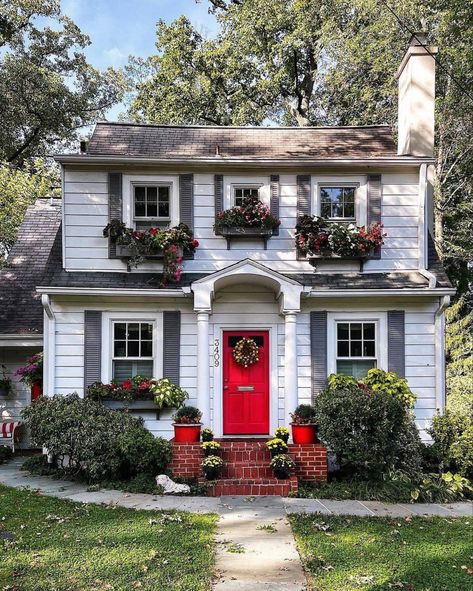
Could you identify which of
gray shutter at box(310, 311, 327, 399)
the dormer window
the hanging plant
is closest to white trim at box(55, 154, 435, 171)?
the dormer window

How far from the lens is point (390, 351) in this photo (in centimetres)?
892

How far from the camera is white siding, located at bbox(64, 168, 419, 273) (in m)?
9.16

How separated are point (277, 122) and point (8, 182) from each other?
40.3 ft

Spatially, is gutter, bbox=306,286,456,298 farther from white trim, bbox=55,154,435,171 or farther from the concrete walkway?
the concrete walkway

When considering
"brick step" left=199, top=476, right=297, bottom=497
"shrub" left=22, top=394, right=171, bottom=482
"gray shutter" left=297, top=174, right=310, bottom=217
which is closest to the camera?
"brick step" left=199, top=476, right=297, bottom=497

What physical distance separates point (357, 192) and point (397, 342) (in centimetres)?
288

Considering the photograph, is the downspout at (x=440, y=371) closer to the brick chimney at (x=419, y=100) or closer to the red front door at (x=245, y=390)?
the red front door at (x=245, y=390)

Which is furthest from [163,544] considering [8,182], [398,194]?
[8,182]

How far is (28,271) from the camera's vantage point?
11953 mm

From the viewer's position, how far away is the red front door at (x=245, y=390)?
9.00 m

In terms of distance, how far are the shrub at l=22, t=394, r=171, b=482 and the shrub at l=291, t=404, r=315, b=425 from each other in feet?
7.00

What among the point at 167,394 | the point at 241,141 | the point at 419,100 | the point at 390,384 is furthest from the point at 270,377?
the point at 419,100

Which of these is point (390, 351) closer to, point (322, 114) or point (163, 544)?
point (163, 544)

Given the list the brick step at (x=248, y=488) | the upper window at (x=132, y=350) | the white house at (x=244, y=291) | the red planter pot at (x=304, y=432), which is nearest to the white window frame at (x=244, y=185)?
the white house at (x=244, y=291)
